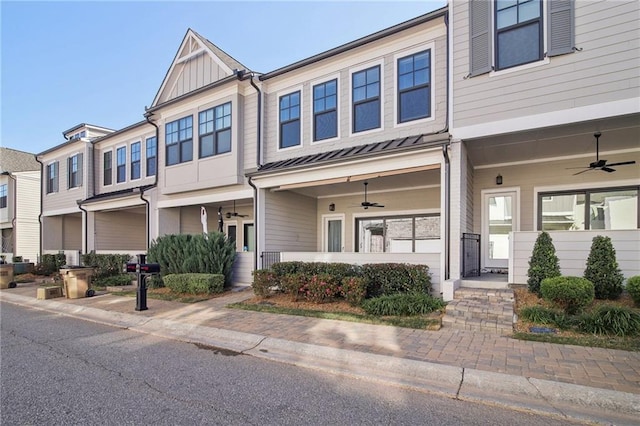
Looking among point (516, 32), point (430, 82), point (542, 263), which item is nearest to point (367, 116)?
point (430, 82)

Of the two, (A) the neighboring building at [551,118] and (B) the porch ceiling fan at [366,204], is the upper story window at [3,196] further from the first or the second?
(A) the neighboring building at [551,118]

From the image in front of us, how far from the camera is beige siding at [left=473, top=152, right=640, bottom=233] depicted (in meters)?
8.72

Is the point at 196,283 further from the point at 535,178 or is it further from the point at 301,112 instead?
the point at 535,178

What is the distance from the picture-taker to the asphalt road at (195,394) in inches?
133

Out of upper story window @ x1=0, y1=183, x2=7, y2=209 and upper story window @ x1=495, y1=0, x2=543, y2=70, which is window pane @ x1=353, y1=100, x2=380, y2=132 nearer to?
upper story window @ x1=495, y1=0, x2=543, y2=70

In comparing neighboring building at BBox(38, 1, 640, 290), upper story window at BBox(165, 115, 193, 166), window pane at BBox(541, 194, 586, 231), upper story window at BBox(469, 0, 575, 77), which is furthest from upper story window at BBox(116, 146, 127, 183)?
window pane at BBox(541, 194, 586, 231)

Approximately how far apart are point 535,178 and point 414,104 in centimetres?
388

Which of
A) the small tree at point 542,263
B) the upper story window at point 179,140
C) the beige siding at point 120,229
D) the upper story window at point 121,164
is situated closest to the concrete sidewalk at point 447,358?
the small tree at point 542,263

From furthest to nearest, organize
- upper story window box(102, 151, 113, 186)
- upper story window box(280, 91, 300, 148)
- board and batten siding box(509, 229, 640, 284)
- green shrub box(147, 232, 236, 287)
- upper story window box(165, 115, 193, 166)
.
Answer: upper story window box(102, 151, 113, 186)
upper story window box(165, 115, 193, 166)
upper story window box(280, 91, 300, 148)
green shrub box(147, 232, 236, 287)
board and batten siding box(509, 229, 640, 284)

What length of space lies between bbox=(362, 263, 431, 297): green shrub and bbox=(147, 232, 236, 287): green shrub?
4924 millimetres

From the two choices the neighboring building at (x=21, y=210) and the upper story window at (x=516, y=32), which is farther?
the neighboring building at (x=21, y=210)

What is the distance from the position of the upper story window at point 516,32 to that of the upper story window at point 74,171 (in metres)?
19.1

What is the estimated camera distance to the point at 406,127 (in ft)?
30.7

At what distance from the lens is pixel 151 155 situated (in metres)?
15.6
